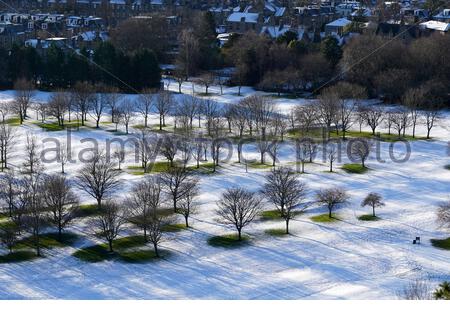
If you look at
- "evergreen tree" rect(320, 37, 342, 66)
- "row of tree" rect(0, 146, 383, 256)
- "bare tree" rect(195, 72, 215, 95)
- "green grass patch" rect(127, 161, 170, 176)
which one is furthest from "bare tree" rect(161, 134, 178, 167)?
"evergreen tree" rect(320, 37, 342, 66)

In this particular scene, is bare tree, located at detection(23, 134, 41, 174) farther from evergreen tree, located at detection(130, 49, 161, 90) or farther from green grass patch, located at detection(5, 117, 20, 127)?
evergreen tree, located at detection(130, 49, 161, 90)

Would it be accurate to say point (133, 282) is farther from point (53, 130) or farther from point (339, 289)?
point (53, 130)

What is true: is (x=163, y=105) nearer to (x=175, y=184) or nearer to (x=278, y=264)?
(x=175, y=184)

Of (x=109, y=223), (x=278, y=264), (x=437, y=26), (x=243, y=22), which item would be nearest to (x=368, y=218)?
(x=278, y=264)

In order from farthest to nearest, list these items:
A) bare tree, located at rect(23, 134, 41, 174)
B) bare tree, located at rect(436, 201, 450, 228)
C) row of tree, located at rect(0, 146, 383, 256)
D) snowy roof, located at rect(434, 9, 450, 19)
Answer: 1. snowy roof, located at rect(434, 9, 450, 19)
2. bare tree, located at rect(23, 134, 41, 174)
3. bare tree, located at rect(436, 201, 450, 228)
4. row of tree, located at rect(0, 146, 383, 256)

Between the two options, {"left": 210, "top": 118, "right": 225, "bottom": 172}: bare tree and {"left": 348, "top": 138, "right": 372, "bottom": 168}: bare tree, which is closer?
{"left": 348, "top": 138, "right": 372, "bottom": 168}: bare tree
